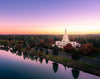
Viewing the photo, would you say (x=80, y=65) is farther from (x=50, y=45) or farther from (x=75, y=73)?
(x=50, y=45)

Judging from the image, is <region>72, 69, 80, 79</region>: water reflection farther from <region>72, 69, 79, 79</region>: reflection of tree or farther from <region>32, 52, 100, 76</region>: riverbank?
<region>32, 52, 100, 76</region>: riverbank

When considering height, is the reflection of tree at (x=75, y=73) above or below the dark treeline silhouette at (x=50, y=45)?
below

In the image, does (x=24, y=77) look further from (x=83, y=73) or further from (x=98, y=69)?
(x=98, y=69)

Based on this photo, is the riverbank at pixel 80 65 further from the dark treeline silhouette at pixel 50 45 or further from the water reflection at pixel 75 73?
the dark treeline silhouette at pixel 50 45

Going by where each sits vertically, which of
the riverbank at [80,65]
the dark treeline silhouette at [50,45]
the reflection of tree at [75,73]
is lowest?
the reflection of tree at [75,73]

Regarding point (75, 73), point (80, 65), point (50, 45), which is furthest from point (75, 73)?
point (50, 45)

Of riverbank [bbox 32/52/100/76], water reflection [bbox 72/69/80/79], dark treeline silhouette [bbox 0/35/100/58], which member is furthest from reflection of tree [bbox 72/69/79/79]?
dark treeline silhouette [bbox 0/35/100/58]

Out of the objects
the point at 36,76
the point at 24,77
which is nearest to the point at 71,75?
the point at 36,76

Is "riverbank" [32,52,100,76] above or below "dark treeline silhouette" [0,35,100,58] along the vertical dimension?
below

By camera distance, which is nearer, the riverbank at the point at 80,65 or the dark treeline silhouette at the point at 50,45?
the riverbank at the point at 80,65

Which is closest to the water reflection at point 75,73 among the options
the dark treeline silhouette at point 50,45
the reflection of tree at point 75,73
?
the reflection of tree at point 75,73

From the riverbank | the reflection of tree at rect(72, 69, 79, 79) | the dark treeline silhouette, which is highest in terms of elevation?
the dark treeline silhouette
